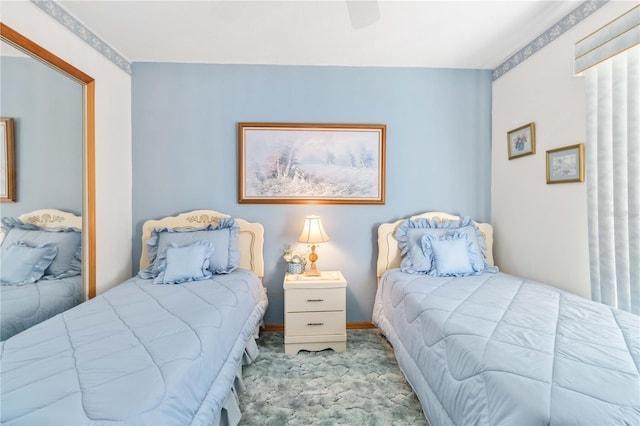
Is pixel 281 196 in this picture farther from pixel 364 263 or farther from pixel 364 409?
pixel 364 409

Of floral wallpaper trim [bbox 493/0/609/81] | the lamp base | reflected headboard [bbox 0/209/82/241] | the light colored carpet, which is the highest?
floral wallpaper trim [bbox 493/0/609/81]

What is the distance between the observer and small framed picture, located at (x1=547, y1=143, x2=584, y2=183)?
1.99 metres

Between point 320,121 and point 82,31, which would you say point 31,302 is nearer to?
point 82,31

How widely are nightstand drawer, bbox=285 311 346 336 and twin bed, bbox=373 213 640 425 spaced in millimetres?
369

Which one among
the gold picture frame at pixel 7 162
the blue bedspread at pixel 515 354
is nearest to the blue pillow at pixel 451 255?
the blue bedspread at pixel 515 354

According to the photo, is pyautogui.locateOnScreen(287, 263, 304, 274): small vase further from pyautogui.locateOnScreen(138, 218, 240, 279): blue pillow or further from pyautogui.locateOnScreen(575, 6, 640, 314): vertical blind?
pyautogui.locateOnScreen(575, 6, 640, 314): vertical blind

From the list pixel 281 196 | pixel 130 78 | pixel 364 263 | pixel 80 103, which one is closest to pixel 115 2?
pixel 80 103

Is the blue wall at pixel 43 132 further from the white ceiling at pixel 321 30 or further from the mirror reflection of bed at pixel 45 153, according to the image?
the white ceiling at pixel 321 30

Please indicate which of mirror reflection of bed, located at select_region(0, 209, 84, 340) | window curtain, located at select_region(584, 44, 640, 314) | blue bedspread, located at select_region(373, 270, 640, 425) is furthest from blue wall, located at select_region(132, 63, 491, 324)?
window curtain, located at select_region(584, 44, 640, 314)

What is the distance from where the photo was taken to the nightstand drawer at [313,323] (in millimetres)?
2365

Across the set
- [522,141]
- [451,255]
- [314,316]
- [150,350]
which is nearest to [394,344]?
[314,316]

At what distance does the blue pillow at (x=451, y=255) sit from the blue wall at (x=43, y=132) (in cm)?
265

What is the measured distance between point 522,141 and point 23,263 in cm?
359

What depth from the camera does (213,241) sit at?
2.47 m
